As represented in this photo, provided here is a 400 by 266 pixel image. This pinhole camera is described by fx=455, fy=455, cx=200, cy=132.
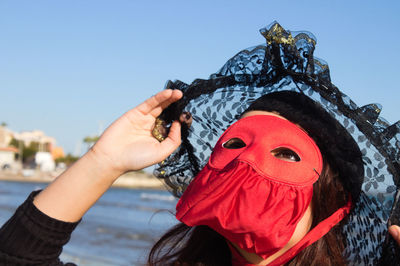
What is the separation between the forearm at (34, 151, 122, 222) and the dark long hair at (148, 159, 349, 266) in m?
0.60

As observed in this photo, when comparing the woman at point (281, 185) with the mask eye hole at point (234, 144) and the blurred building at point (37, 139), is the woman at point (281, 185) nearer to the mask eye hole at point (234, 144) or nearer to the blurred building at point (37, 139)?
the mask eye hole at point (234, 144)

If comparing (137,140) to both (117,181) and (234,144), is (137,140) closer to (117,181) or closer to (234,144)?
(234,144)

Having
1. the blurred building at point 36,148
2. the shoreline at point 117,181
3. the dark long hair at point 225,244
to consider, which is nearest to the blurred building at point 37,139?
the blurred building at point 36,148

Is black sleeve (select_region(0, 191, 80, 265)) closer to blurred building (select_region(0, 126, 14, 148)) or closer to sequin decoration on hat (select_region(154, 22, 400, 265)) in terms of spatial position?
sequin decoration on hat (select_region(154, 22, 400, 265))

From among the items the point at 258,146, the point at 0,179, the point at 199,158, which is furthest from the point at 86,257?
the point at 0,179

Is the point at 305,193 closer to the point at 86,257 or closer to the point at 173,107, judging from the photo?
the point at 173,107

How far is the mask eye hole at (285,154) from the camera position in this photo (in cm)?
186

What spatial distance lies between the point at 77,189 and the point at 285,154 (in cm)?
85

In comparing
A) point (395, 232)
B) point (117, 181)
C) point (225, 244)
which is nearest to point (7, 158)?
point (117, 181)

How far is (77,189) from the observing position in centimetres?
175

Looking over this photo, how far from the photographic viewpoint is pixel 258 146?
1.86m

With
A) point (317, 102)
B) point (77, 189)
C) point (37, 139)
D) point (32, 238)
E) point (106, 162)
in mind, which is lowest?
point (37, 139)

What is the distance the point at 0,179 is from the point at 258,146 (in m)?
58.6

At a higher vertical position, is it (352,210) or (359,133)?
(359,133)
